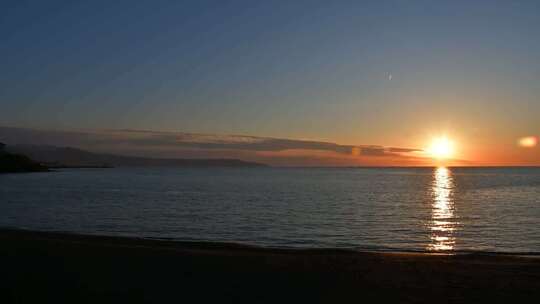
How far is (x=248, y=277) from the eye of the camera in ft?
47.5

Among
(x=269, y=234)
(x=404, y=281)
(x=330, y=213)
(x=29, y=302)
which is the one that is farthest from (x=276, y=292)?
(x=330, y=213)

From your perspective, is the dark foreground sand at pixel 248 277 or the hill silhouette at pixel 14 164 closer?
the dark foreground sand at pixel 248 277

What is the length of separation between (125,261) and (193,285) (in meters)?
4.39

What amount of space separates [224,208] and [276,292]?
34.0m

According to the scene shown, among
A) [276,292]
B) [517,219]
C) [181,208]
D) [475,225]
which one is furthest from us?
[181,208]

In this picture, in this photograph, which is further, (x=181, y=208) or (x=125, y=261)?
(x=181, y=208)

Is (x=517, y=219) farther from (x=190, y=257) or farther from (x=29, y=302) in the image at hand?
(x=29, y=302)

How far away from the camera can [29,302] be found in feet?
36.3

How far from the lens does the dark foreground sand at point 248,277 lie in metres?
12.0

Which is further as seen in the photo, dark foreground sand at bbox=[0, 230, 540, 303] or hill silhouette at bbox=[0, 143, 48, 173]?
hill silhouette at bbox=[0, 143, 48, 173]

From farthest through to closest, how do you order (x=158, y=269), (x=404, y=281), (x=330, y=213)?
(x=330, y=213)
(x=158, y=269)
(x=404, y=281)

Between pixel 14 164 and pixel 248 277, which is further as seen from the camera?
pixel 14 164

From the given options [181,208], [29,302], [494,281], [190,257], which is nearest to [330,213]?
[181,208]

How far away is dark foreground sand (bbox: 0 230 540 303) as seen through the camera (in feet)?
39.5
